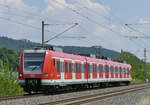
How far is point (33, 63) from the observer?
1014 inches

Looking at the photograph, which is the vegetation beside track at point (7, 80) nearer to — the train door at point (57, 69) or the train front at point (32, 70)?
the train front at point (32, 70)

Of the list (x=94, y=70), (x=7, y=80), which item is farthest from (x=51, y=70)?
(x=94, y=70)

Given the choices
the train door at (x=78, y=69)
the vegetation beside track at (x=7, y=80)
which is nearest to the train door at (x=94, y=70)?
the train door at (x=78, y=69)

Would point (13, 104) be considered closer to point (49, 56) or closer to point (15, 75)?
point (49, 56)

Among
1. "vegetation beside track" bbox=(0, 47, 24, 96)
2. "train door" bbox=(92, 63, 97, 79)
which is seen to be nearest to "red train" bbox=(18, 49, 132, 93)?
"train door" bbox=(92, 63, 97, 79)

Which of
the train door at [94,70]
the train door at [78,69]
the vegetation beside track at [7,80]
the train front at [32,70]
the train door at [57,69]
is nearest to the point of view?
the train front at [32,70]

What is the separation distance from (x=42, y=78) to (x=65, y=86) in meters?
4.35

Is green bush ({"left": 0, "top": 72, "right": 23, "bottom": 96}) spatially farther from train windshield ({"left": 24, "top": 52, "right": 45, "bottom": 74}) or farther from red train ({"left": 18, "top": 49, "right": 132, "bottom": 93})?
train windshield ({"left": 24, "top": 52, "right": 45, "bottom": 74})

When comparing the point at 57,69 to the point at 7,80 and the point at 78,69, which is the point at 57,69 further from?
the point at 7,80

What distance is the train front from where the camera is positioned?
2544 cm

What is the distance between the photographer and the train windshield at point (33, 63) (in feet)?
83.7

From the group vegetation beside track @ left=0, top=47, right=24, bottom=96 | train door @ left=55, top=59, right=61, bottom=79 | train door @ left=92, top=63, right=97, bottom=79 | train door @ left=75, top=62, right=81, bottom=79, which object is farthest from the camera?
train door @ left=92, top=63, right=97, bottom=79

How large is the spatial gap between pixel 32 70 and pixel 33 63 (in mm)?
538

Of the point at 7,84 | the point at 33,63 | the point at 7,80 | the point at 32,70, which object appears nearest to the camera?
the point at 32,70
